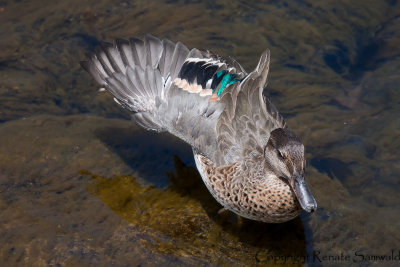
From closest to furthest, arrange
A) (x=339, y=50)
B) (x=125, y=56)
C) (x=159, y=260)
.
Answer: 1. (x=159, y=260)
2. (x=125, y=56)
3. (x=339, y=50)

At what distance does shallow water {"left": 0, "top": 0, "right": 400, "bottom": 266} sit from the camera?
4656mm

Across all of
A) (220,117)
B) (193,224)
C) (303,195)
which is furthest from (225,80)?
(303,195)

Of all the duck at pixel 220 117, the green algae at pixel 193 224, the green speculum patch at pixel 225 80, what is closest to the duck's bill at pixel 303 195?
the duck at pixel 220 117

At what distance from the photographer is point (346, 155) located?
18.6 feet

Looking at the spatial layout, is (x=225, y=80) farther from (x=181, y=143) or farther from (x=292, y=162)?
(x=292, y=162)

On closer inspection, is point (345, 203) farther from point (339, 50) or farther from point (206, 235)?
point (339, 50)

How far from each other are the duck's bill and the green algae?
0.83 metres

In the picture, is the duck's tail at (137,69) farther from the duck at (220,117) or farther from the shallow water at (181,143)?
the shallow water at (181,143)

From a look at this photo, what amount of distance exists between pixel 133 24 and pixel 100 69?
2.33 meters

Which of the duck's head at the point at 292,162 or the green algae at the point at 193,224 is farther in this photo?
the green algae at the point at 193,224

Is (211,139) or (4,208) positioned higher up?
(211,139)

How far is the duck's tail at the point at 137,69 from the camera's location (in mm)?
5500

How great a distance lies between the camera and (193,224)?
4.91m

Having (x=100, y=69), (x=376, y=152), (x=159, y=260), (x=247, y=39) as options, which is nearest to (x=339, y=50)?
(x=247, y=39)
